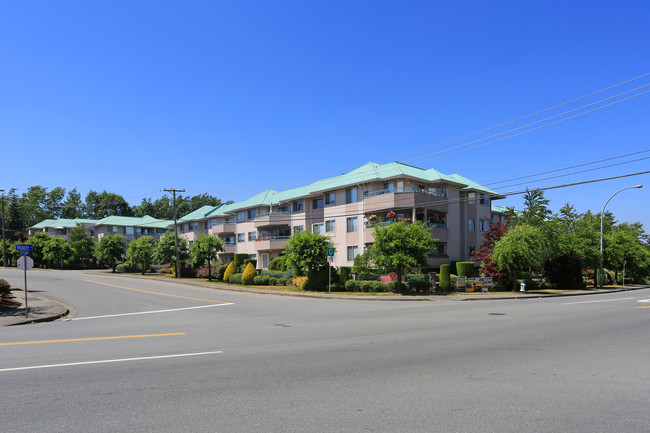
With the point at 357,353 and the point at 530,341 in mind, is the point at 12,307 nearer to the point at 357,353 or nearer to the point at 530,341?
the point at 357,353

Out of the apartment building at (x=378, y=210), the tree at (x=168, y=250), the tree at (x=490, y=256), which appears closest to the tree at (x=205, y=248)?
the tree at (x=168, y=250)

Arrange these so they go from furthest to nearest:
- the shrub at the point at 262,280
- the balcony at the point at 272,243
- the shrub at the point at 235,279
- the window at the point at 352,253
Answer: the balcony at the point at 272,243 → the window at the point at 352,253 → the shrub at the point at 235,279 → the shrub at the point at 262,280

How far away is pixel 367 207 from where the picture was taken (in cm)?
3872

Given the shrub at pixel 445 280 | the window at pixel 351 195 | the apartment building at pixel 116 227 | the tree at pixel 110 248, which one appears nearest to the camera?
the shrub at pixel 445 280

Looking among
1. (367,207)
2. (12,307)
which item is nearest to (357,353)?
(12,307)

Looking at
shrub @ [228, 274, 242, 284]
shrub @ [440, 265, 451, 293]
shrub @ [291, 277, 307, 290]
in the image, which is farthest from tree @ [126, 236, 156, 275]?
shrub @ [440, 265, 451, 293]

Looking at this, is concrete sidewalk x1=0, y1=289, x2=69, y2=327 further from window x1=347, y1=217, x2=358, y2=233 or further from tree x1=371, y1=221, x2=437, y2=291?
window x1=347, y1=217, x2=358, y2=233

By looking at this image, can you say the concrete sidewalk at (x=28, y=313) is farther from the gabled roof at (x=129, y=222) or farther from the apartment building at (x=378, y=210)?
the gabled roof at (x=129, y=222)

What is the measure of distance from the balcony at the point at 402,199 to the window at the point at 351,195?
263 cm

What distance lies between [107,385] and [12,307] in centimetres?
1703

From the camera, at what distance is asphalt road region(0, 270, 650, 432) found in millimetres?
4719

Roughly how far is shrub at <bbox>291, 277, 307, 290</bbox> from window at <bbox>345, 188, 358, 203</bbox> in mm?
10807

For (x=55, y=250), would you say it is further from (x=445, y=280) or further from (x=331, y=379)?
(x=331, y=379)

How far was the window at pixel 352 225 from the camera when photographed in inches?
1601
